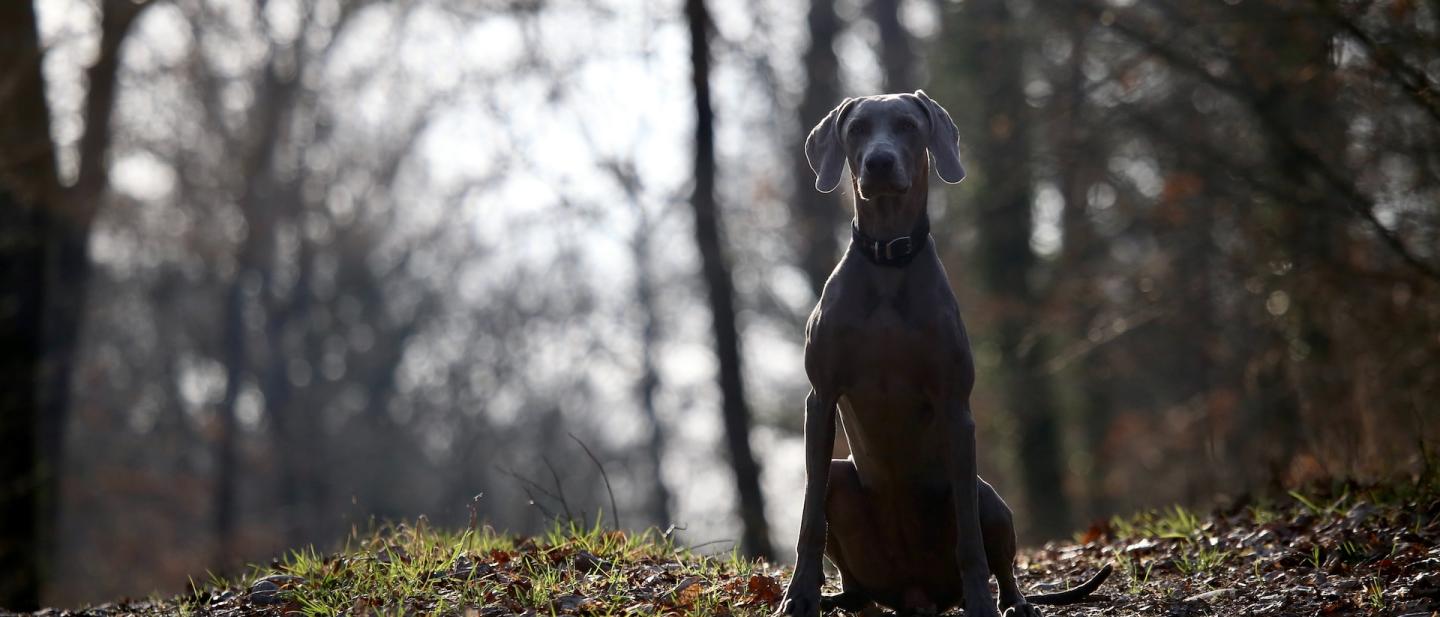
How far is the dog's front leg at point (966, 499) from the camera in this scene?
16.2 ft

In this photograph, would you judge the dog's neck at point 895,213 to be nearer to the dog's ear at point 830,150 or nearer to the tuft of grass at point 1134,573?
the dog's ear at point 830,150

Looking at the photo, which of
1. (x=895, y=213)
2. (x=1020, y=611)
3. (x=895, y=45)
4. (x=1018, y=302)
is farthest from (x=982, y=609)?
(x=895, y=45)

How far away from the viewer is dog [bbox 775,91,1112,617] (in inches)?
197

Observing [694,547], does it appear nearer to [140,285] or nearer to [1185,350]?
[1185,350]

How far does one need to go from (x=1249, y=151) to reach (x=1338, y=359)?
290 centimetres

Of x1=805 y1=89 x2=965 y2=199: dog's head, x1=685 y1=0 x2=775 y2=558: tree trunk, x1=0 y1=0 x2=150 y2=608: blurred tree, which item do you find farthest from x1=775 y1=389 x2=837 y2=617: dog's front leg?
x1=0 y1=0 x2=150 y2=608: blurred tree

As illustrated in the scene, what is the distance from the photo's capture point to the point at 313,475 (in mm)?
27484

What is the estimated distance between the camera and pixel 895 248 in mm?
5129

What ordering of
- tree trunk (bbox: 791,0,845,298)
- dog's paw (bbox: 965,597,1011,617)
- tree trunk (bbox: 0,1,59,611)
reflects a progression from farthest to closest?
tree trunk (bbox: 791,0,845,298) → tree trunk (bbox: 0,1,59,611) → dog's paw (bbox: 965,597,1011,617)

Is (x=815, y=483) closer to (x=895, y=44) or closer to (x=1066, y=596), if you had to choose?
(x=1066, y=596)

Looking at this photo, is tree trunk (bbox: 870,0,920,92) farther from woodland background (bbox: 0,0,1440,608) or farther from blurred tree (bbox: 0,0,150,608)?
blurred tree (bbox: 0,0,150,608)

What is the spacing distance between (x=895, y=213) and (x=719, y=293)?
278 inches

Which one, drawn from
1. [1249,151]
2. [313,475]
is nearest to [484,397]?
[313,475]

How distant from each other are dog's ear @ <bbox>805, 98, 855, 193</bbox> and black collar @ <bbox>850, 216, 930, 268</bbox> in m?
0.31
